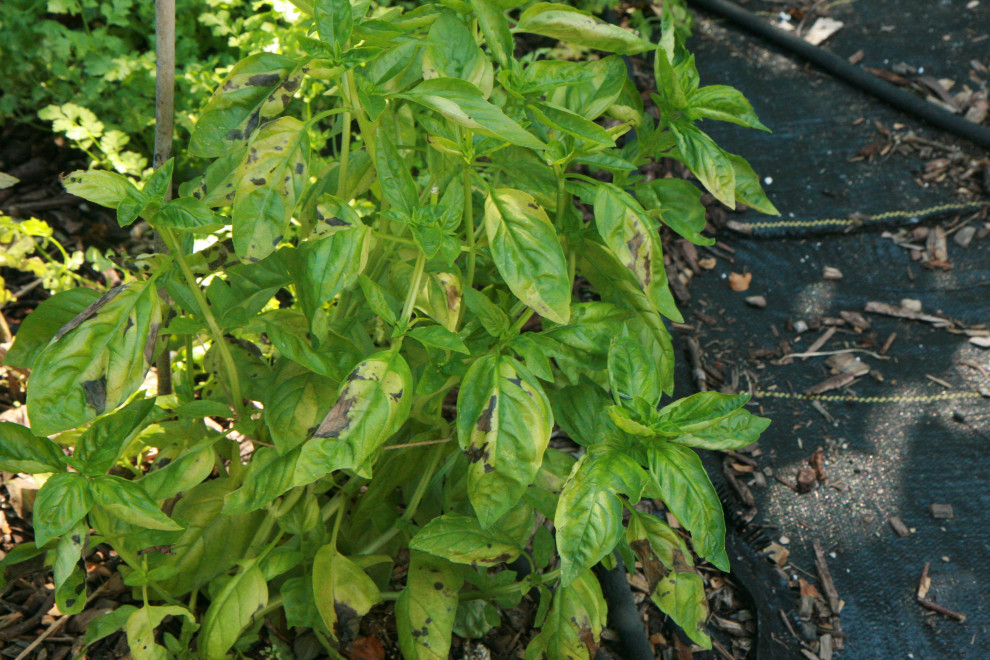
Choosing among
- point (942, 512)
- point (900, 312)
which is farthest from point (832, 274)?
point (942, 512)

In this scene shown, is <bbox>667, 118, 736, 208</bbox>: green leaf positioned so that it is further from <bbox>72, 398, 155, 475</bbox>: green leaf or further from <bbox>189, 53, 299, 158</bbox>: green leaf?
<bbox>72, 398, 155, 475</bbox>: green leaf

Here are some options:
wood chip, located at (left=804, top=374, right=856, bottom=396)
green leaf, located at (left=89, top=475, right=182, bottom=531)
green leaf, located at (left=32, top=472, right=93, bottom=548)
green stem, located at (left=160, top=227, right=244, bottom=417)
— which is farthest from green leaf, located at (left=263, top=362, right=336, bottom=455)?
wood chip, located at (left=804, top=374, right=856, bottom=396)

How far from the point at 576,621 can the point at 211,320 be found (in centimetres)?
100

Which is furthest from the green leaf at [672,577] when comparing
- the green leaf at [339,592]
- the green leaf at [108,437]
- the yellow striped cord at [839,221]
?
the yellow striped cord at [839,221]

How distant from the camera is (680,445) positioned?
1.57 m

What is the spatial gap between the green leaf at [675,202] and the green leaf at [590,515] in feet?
1.91

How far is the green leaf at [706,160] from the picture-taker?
1601mm

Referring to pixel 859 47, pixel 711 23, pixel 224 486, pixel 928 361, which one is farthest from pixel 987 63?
pixel 224 486

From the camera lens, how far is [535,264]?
138 cm

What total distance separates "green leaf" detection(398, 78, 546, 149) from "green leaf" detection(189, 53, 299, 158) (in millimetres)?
281

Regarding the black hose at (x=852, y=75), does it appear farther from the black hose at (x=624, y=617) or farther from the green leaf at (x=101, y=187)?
the green leaf at (x=101, y=187)

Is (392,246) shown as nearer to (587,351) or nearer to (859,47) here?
(587,351)

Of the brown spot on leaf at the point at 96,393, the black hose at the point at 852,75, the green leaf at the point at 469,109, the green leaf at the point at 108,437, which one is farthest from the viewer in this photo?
the black hose at the point at 852,75

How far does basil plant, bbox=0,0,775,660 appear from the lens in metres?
1.36
